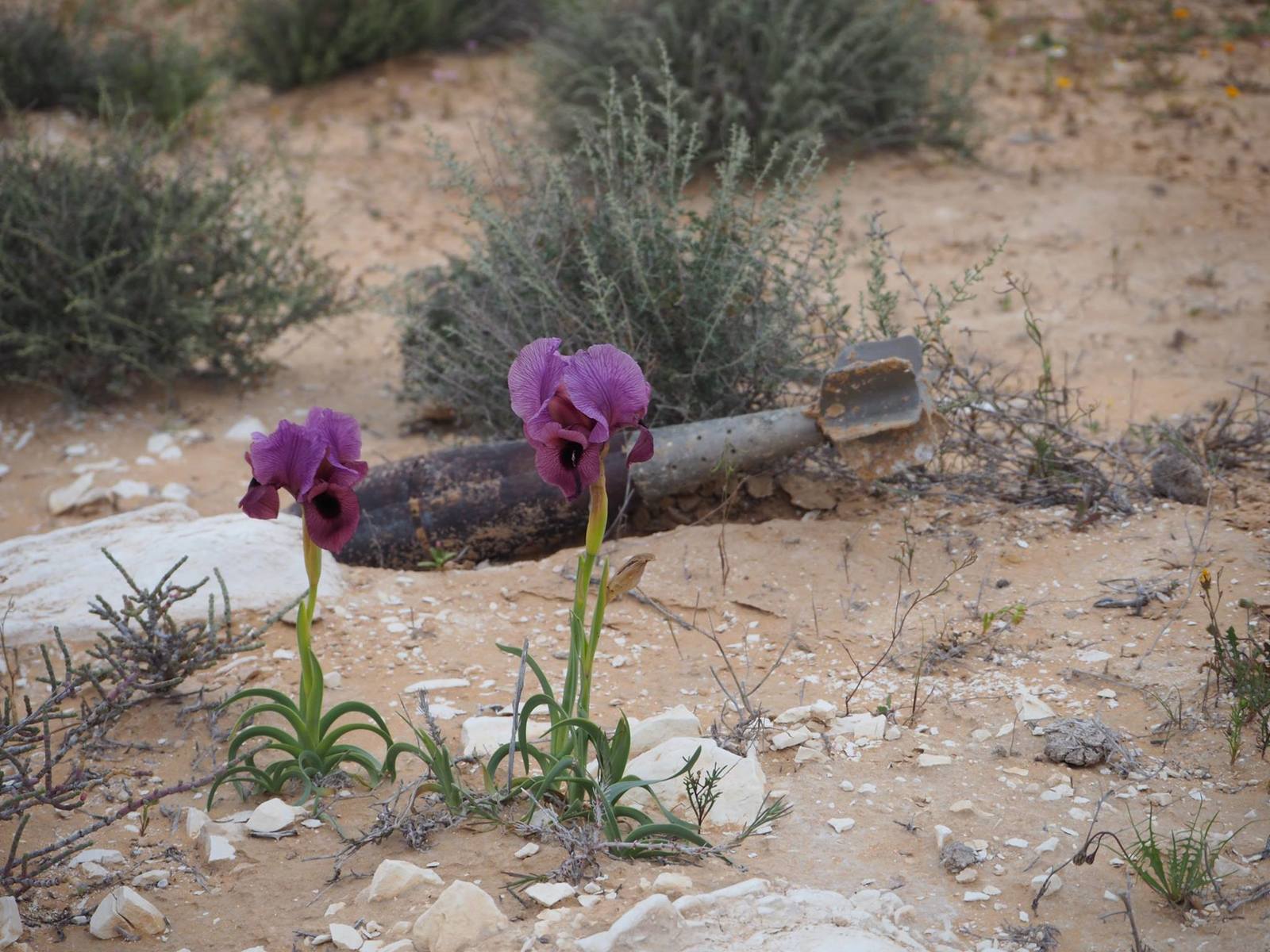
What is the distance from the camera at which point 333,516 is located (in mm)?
2160

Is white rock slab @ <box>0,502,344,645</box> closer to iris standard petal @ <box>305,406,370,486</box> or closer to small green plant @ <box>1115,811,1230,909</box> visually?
iris standard petal @ <box>305,406,370,486</box>

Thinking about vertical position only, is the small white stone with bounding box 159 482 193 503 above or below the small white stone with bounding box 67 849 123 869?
below

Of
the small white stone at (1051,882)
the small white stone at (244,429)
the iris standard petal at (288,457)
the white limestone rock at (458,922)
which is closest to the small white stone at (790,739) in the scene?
the small white stone at (1051,882)

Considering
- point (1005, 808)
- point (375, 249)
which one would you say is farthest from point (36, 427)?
point (1005, 808)

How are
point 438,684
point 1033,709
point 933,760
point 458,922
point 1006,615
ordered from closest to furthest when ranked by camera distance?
point 458,922, point 933,760, point 1033,709, point 438,684, point 1006,615

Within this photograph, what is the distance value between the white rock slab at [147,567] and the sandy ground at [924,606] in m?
0.16

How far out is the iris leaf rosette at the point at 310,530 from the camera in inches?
83.4

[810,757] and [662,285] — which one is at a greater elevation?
[662,285]

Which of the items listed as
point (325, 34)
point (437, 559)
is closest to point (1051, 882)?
point (437, 559)

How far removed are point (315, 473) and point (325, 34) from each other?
7.22 metres

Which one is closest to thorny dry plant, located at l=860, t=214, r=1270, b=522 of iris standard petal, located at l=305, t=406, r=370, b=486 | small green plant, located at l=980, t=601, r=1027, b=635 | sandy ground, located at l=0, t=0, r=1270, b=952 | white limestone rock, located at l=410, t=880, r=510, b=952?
sandy ground, located at l=0, t=0, r=1270, b=952

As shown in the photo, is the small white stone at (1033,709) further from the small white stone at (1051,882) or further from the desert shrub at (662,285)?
the desert shrub at (662,285)

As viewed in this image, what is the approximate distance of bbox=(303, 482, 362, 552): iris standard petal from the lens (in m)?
2.15

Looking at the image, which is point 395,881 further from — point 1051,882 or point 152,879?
point 1051,882
